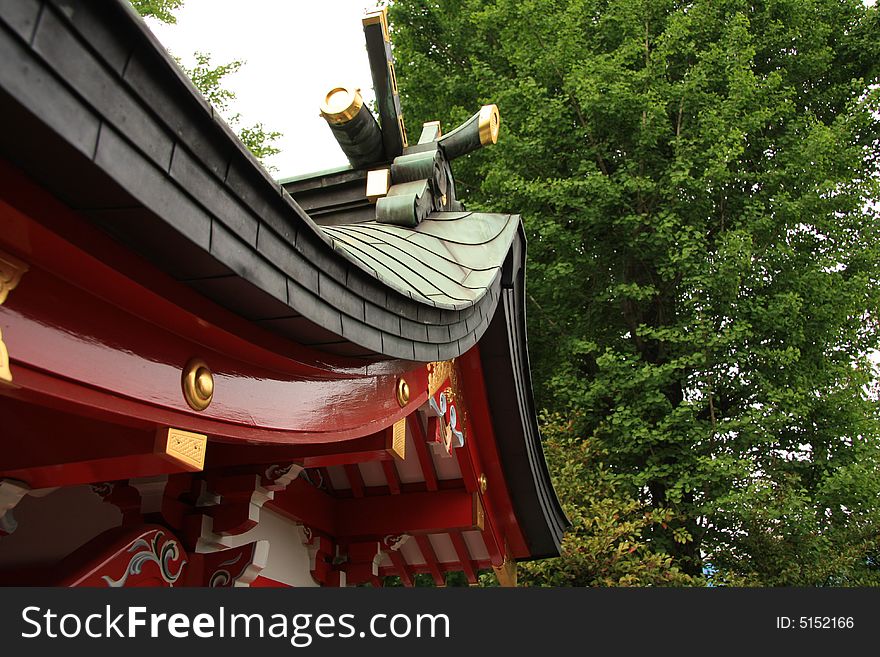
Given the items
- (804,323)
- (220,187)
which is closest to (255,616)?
(220,187)

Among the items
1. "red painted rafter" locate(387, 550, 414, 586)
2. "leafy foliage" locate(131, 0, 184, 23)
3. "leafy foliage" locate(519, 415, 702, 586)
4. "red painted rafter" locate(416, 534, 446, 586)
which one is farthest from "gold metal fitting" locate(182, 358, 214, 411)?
"leafy foliage" locate(131, 0, 184, 23)

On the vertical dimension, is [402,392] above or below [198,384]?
above

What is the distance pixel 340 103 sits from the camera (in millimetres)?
3602

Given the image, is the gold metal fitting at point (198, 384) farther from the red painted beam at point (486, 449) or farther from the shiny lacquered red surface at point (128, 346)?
the red painted beam at point (486, 449)

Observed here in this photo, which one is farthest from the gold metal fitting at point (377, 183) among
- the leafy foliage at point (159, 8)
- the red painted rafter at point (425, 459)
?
the leafy foliage at point (159, 8)

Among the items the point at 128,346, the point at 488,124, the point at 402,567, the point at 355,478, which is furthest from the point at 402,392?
the point at 402,567

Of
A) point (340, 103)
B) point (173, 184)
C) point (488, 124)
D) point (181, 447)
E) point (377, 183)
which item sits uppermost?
point (488, 124)

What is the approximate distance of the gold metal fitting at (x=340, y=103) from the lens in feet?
11.7

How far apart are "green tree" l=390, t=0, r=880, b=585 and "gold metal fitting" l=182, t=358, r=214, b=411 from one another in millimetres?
7037

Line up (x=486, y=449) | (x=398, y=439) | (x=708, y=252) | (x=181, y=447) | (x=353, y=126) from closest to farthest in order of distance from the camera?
1. (x=181, y=447)
2. (x=398, y=439)
3. (x=353, y=126)
4. (x=486, y=449)
5. (x=708, y=252)

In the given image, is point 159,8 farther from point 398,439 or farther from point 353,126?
point 398,439

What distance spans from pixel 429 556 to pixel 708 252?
709 centimetres

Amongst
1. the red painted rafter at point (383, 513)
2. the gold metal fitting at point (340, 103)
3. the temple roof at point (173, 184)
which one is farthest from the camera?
the red painted rafter at point (383, 513)

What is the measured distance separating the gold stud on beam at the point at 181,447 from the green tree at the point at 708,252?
7.03 metres
